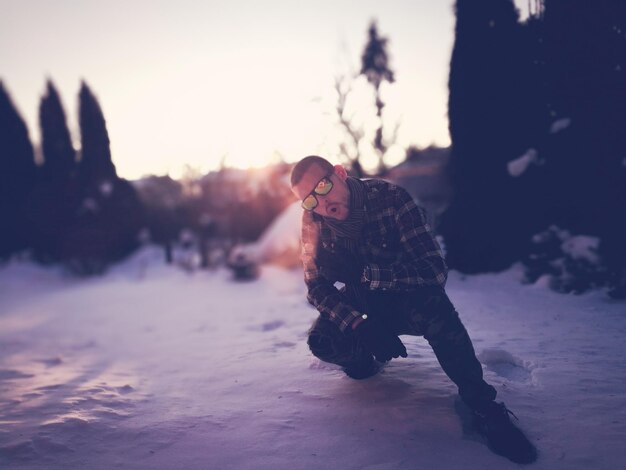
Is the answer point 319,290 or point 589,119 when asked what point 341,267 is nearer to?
point 319,290

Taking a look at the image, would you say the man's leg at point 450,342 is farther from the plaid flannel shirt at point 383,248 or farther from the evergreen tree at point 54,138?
the evergreen tree at point 54,138

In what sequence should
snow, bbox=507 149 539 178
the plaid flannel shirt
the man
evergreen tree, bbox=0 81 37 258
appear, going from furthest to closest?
evergreen tree, bbox=0 81 37 258 → snow, bbox=507 149 539 178 → the plaid flannel shirt → the man

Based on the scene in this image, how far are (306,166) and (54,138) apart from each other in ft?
52.6

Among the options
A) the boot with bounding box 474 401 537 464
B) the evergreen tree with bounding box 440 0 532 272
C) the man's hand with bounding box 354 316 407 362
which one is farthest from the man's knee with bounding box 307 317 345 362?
the evergreen tree with bounding box 440 0 532 272

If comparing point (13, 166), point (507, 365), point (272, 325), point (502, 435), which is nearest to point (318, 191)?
point (502, 435)

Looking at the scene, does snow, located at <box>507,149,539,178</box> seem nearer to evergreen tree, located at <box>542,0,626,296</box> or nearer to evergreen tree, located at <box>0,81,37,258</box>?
evergreen tree, located at <box>542,0,626,296</box>

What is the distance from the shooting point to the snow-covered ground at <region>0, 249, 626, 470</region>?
203 cm

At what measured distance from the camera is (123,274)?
16438 millimetres

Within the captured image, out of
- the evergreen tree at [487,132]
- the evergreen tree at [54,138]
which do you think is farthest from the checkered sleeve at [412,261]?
the evergreen tree at [54,138]

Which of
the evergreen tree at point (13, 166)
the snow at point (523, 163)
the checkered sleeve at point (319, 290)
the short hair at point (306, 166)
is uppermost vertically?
the evergreen tree at point (13, 166)

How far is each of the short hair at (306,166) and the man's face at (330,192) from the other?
2 cm

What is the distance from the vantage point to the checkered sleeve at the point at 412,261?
7.32ft

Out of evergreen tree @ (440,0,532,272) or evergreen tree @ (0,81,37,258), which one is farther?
evergreen tree @ (0,81,37,258)

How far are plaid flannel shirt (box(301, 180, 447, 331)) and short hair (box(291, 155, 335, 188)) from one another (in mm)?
271
